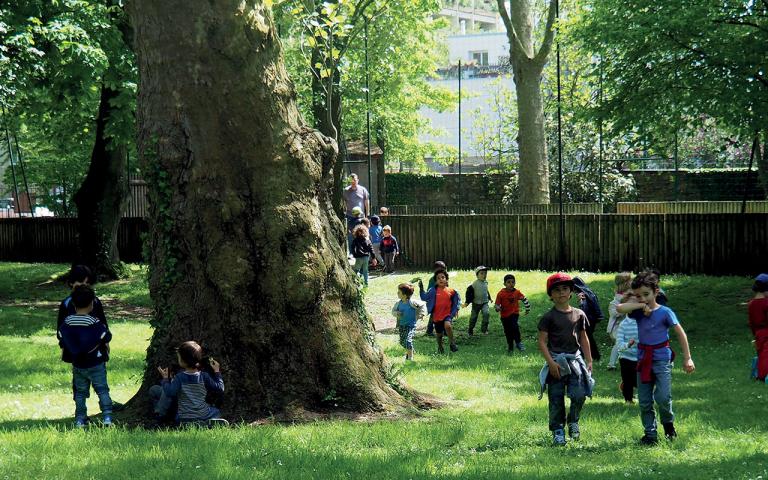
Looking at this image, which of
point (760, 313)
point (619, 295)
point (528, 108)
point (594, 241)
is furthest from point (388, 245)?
point (760, 313)

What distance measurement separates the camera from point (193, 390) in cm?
928

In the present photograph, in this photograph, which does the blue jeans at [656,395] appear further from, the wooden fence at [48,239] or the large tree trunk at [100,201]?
the wooden fence at [48,239]

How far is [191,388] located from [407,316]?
22.9 feet

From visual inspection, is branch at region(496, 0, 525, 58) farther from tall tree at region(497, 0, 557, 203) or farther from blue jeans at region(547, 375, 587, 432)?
blue jeans at region(547, 375, 587, 432)

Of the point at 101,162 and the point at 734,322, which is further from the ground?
the point at 101,162

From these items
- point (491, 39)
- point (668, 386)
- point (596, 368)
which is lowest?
point (596, 368)

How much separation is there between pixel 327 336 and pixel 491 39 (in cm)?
8187

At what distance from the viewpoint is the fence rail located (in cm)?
2534

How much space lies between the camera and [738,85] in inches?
760

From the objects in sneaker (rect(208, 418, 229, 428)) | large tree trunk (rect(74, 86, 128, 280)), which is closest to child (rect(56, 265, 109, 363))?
sneaker (rect(208, 418, 229, 428))

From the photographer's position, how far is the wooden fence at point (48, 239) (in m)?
32.5

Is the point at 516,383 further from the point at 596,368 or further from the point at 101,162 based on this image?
the point at 101,162

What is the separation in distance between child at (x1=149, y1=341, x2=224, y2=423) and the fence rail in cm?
1872

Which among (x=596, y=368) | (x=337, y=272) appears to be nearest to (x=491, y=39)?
(x=596, y=368)
